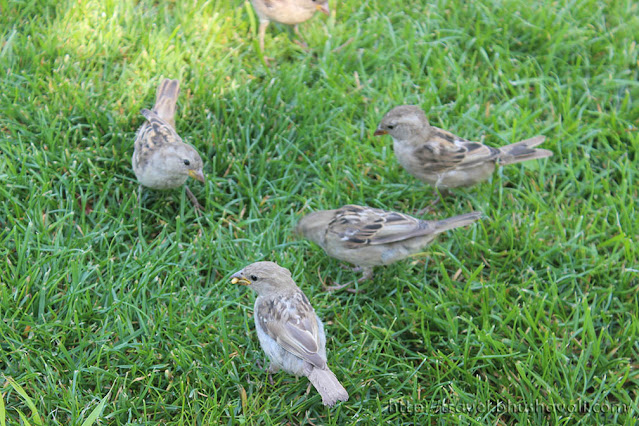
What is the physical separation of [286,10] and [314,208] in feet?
7.70

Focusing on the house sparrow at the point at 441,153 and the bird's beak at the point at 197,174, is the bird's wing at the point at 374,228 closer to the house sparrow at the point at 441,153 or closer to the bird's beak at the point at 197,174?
the house sparrow at the point at 441,153

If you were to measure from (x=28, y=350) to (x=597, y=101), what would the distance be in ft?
19.9

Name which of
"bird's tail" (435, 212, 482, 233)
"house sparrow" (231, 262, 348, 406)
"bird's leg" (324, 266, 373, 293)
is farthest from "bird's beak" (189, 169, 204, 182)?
"bird's tail" (435, 212, 482, 233)

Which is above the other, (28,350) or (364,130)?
(364,130)

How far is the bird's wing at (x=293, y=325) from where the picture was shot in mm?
4441

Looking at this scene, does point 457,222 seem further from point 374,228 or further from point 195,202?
point 195,202

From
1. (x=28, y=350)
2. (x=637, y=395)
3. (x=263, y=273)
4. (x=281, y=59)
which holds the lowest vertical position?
(x=637, y=395)

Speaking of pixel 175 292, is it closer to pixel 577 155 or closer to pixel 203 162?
pixel 203 162

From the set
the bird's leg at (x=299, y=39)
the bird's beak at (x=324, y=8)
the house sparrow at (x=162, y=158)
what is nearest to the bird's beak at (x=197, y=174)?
the house sparrow at (x=162, y=158)

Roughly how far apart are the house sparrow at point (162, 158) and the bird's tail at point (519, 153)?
2797 millimetres

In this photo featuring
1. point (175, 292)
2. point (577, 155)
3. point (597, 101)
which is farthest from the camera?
point (597, 101)

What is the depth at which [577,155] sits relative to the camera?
6562 millimetres

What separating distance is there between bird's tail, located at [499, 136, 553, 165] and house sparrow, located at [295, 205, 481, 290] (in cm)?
98

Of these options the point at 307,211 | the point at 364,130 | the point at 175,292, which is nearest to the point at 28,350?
the point at 175,292
